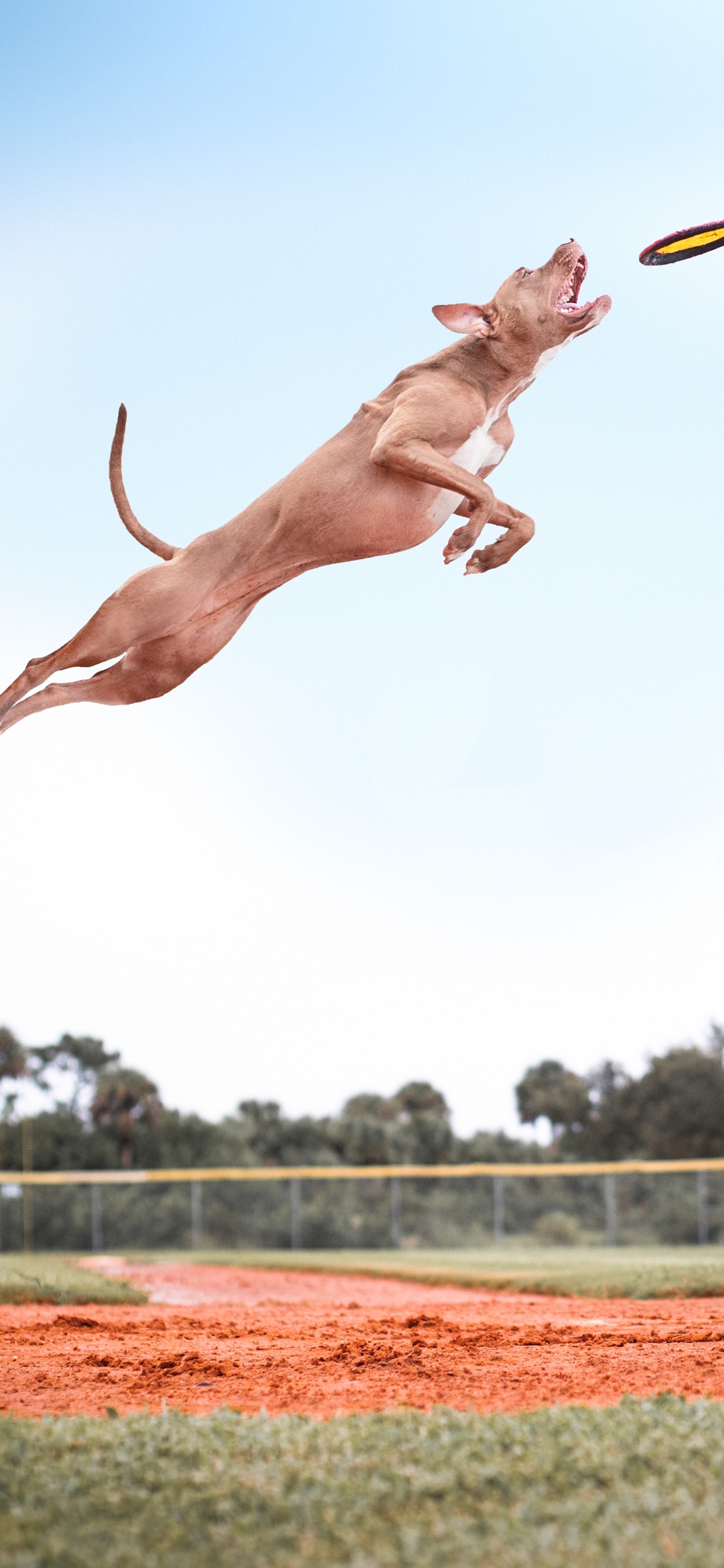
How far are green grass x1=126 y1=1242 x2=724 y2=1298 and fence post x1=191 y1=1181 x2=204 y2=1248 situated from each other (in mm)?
857

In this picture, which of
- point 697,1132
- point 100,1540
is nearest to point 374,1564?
point 100,1540

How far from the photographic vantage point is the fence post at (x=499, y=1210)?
23.4m

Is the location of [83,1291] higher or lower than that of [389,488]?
lower

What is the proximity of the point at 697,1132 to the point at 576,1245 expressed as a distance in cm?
1854

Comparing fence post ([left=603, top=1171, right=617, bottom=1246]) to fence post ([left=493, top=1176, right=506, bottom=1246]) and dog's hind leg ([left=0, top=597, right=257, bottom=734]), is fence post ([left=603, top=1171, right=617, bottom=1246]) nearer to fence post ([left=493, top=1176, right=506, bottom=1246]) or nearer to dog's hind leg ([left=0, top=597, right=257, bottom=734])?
fence post ([left=493, top=1176, right=506, bottom=1246])

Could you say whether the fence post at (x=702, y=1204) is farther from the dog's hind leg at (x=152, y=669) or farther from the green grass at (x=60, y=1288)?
the dog's hind leg at (x=152, y=669)

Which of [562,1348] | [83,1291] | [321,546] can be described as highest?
[321,546]

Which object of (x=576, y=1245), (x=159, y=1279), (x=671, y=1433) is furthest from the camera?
(x=576, y=1245)

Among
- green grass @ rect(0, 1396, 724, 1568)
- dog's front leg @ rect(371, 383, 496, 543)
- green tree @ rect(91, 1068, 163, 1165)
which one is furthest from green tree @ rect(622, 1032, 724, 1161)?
green grass @ rect(0, 1396, 724, 1568)

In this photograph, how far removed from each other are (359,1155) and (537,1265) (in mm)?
25713

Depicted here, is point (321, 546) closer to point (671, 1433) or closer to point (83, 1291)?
point (671, 1433)

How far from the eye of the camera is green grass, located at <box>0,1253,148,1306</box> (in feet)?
39.1

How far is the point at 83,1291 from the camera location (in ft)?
40.5

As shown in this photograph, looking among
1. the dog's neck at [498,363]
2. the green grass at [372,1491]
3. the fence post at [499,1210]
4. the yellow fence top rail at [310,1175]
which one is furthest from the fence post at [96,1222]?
the green grass at [372,1491]
